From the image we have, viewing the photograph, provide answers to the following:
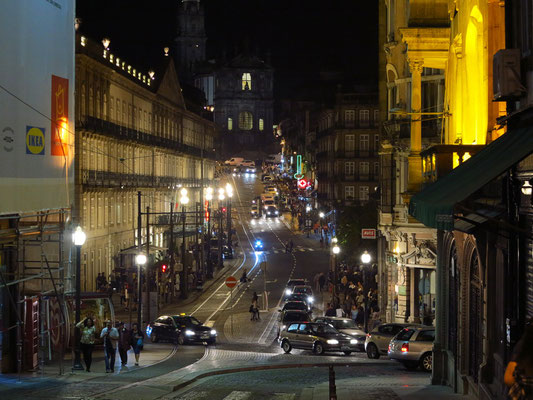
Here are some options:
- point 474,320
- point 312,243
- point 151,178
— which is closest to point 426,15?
point 474,320

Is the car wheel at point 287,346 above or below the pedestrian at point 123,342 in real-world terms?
below

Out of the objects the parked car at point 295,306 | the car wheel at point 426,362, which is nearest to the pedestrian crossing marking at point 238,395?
the car wheel at point 426,362

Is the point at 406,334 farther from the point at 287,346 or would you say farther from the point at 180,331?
the point at 180,331

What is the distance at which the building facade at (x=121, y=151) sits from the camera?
58719mm

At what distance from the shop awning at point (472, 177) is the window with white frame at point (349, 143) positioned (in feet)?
260

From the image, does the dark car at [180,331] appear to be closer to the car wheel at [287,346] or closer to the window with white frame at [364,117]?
the car wheel at [287,346]

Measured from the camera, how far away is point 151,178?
7856 cm

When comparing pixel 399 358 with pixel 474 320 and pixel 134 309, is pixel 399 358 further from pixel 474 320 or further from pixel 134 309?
pixel 134 309

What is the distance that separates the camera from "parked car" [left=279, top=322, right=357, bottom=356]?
33719mm

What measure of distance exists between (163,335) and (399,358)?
540 inches

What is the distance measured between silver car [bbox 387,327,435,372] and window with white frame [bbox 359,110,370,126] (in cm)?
6775

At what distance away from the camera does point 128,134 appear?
7062cm

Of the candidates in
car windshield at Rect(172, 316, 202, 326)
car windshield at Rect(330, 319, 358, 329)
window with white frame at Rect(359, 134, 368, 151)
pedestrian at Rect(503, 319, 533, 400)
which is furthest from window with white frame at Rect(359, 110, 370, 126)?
pedestrian at Rect(503, 319, 533, 400)

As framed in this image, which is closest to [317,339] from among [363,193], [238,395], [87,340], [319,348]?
[319,348]
